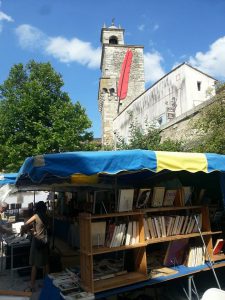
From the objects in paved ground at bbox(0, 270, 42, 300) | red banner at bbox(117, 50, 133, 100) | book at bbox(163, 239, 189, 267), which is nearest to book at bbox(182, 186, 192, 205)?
book at bbox(163, 239, 189, 267)

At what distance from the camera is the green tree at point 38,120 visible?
16.3 meters

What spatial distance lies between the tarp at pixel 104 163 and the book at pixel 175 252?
5.02ft

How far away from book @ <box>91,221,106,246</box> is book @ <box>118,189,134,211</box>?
0.39 m

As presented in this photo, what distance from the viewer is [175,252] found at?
5258mm

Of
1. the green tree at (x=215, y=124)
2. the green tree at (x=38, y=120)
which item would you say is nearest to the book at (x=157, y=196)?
the green tree at (x=215, y=124)

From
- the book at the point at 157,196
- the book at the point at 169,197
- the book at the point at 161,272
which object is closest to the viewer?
the book at the point at 161,272

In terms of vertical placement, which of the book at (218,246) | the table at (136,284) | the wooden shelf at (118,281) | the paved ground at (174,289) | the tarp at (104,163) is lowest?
the paved ground at (174,289)

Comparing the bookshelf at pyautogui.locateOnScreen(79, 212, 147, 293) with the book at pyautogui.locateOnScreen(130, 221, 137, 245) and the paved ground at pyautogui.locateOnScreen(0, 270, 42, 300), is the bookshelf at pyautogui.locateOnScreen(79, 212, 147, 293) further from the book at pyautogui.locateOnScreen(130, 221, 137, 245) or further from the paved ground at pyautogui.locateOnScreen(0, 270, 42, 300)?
the paved ground at pyautogui.locateOnScreen(0, 270, 42, 300)

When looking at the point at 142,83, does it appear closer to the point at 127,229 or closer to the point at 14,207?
the point at 14,207

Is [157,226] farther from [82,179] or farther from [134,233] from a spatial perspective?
[82,179]

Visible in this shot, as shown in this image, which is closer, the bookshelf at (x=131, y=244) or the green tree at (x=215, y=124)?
the bookshelf at (x=131, y=244)

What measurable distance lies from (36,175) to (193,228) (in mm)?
3070

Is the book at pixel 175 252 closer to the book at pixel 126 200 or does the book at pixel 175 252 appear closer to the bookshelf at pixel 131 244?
the bookshelf at pixel 131 244

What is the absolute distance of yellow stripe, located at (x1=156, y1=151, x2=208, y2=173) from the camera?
4223mm
